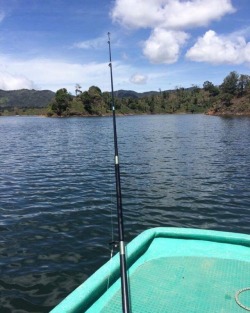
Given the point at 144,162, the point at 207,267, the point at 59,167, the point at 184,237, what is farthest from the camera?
the point at 144,162

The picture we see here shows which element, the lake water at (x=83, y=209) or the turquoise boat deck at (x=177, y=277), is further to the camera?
the lake water at (x=83, y=209)

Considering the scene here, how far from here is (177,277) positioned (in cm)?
580

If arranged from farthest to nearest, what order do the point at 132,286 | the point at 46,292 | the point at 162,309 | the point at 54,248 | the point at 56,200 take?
the point at 56,200 < the point at 54,248 < the point at 46,292 < the point at 132,286 < the point at 162,309

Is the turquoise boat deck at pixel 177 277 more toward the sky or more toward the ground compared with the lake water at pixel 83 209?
more toward the sky

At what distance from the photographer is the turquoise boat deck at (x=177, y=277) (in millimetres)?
4996

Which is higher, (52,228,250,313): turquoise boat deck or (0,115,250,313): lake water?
(52,228,250,313): turquoise boat deck

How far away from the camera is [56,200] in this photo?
1602cm

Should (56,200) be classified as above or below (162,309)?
below

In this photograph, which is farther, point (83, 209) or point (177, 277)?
point (83, 209)

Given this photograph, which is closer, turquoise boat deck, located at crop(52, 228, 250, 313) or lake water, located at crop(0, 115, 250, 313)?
turquoise boat deck, located at crop(52, 228, 250, 313)

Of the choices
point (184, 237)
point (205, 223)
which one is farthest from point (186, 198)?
point (184, 237)

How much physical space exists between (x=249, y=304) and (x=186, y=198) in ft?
37.5

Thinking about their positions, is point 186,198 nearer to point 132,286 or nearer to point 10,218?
point 10,218

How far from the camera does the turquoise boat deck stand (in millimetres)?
4996
